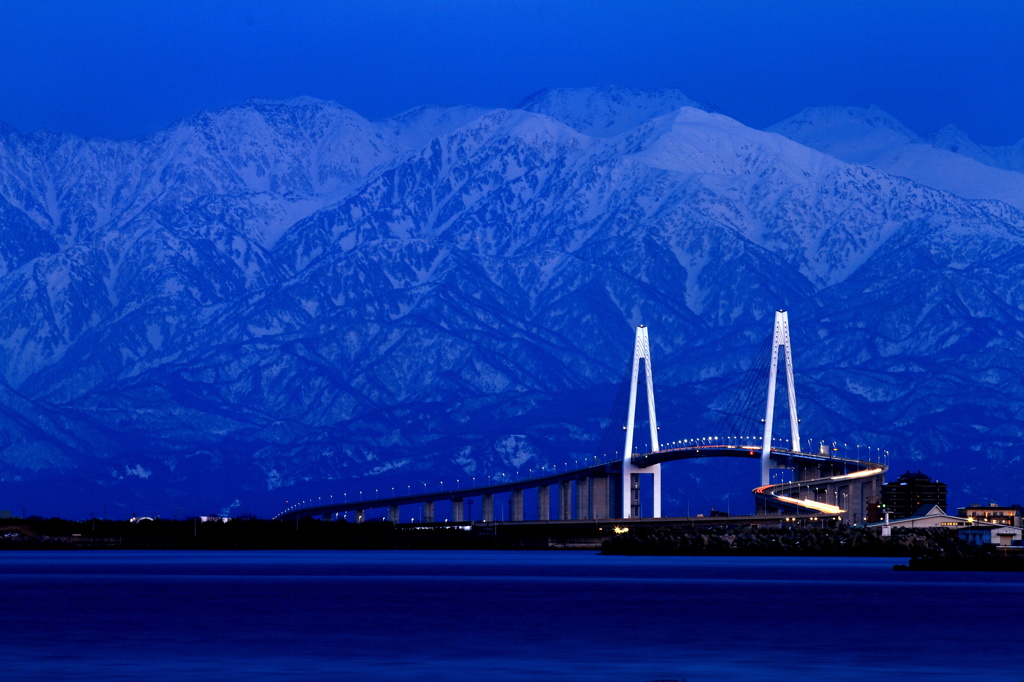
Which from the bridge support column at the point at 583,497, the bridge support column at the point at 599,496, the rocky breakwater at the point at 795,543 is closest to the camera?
the rocky breakwater at the point at 795,543

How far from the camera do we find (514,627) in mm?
52875

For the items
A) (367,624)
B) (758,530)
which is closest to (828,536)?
(758,530)

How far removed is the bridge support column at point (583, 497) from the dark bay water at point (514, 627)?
7562 centimetres

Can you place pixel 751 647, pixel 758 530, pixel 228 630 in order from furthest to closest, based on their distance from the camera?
pixel 758 530, pixel 228 630, pixel 751 647

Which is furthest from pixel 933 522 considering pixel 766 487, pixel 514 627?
pixel 514 627

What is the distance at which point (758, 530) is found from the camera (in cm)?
14425

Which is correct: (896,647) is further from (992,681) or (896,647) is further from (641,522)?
(641,522)

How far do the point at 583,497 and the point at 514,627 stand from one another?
120 metres

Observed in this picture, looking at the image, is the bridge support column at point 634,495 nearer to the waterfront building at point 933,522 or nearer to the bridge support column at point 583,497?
the bridge support column at point 583,497

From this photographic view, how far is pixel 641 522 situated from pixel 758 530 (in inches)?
556

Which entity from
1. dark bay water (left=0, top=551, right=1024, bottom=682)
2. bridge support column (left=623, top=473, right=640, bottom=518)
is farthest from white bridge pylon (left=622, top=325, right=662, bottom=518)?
dark bay water (left=0, top=551, right=1024, bottom=682)

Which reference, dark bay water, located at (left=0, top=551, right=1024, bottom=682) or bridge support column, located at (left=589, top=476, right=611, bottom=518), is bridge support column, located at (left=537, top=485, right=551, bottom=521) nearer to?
bridge support column, located at (left=589, top=476, right=611, bottom=518)

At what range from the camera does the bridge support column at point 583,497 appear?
17062cm

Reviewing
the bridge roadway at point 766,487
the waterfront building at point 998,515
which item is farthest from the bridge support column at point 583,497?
the waterfront building at point 998,515
